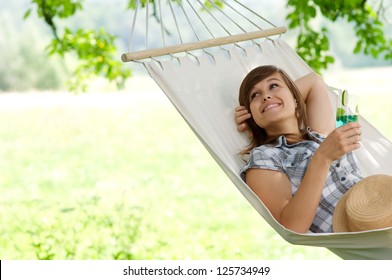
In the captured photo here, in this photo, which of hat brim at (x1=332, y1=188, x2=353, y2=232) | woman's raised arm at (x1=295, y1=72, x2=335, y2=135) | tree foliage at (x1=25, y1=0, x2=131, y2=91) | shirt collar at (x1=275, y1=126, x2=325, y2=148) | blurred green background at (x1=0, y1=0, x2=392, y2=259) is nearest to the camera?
hat brim at (x1=332, y1=188, x2=353, y2=232)

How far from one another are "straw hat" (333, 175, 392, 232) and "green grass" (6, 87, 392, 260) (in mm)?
2047

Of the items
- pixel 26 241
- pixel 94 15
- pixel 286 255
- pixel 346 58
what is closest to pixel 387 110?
pixel 346 58

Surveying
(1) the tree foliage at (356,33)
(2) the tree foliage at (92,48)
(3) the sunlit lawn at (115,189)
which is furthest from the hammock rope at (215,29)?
(2) the tree foliage at (92,48)

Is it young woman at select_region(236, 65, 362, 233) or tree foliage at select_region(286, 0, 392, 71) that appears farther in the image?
tree foliage at select_region(286, 0, 392, 71)

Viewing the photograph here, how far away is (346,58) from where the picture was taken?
1227cm

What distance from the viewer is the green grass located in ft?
15.8

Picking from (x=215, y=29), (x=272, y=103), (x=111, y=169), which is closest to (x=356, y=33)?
(x=215, y=29)

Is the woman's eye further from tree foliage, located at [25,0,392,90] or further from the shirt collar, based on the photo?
tree foliage, located at [25,0,392,90]

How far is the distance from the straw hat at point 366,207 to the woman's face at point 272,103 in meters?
0.38

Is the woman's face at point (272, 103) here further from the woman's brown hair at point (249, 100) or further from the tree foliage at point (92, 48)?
the tree foliage at point (92, 48)

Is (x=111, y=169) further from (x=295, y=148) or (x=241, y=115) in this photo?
(x=295, y=148)

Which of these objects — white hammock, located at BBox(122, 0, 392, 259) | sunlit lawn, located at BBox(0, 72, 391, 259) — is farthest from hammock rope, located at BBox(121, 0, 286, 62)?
sunlit lawn, located at BBox(0, 72, 391, 259)

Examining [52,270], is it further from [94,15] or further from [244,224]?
[94,15]

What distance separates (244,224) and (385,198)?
4.25 meters
